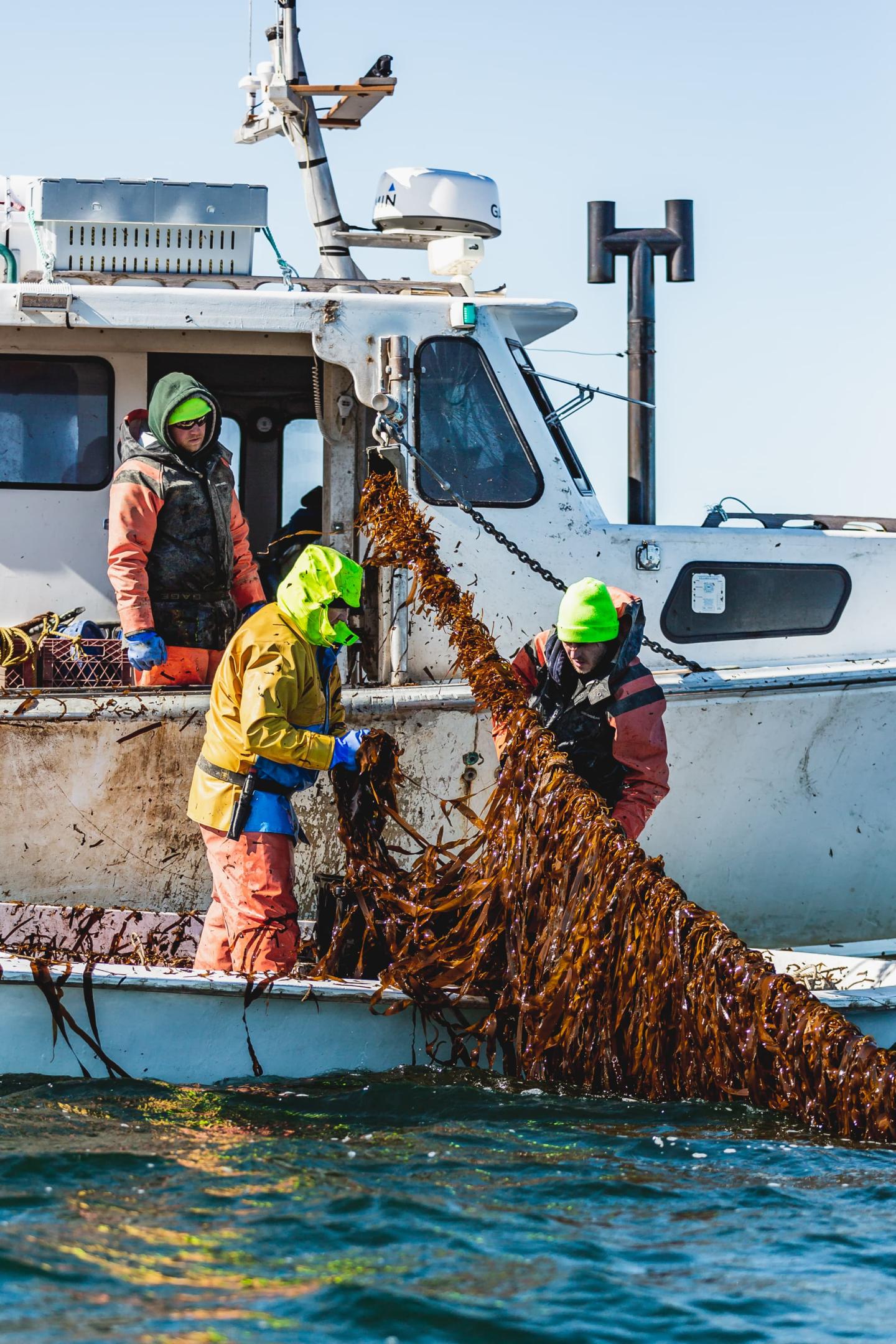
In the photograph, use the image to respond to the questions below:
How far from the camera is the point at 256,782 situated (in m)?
5.61

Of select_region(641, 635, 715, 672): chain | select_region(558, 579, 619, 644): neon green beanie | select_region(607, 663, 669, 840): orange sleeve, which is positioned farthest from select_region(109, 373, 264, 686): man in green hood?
select_region(607, 663, 669, 840): orange sleeve

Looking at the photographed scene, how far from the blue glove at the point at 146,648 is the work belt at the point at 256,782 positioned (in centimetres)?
100

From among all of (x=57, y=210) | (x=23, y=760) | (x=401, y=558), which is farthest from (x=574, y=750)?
(x=57, y=210)

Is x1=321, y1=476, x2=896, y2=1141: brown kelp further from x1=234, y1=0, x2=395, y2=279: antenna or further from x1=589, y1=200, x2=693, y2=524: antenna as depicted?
x1=234, y1=0, x2=395, y2=279: antenna

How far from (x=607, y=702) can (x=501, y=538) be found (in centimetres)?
116

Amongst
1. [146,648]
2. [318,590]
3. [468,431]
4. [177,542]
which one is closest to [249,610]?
[177,542]

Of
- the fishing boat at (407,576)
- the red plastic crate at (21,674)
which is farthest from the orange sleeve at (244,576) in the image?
the red plastic crate at (21,674)

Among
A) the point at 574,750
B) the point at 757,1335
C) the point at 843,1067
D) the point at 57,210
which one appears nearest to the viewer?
the point at 757,1335

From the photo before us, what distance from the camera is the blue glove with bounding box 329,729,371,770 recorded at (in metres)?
5.80

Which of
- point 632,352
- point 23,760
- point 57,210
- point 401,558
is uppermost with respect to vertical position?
point 57,210

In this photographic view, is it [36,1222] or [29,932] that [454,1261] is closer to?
[36,1222]

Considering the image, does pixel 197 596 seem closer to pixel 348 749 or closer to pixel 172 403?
pixel 172 403

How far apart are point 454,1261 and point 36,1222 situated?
106 cm

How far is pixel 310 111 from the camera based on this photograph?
792cm
